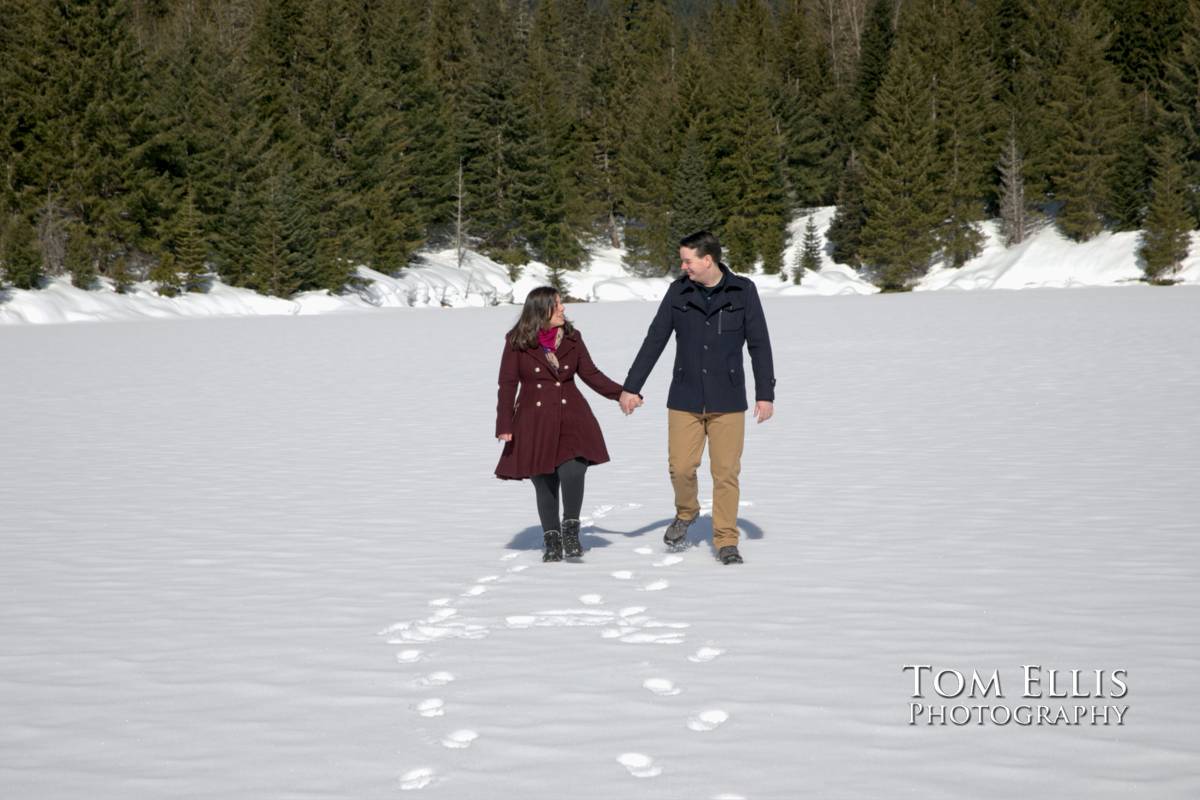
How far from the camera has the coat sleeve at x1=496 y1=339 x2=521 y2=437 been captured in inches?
291

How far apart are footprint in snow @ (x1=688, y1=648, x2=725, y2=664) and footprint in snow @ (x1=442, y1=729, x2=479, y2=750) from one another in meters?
1.23

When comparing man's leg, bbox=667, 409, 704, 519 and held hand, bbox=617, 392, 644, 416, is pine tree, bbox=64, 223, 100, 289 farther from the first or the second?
man's leg, bbox=667, 409, 704, 519

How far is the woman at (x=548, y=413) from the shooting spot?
7344mm

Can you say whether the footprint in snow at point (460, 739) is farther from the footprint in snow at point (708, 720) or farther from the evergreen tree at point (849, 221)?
the evergreen tree at point (849, 221)

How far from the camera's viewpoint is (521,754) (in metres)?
4.27

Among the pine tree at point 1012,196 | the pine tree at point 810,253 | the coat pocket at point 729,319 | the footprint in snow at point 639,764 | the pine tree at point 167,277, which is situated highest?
the pine tree at point 1012,196

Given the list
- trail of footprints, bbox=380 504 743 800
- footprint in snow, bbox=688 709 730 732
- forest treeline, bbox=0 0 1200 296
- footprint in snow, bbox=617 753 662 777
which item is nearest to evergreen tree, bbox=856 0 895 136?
forest treeline, bbox=0 0 1200 296

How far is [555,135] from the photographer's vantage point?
3137 inches

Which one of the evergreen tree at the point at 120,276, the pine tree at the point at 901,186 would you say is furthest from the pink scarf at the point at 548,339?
the pine tree at the point at 901,186

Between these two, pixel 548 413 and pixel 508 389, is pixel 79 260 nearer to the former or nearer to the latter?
pixel 508 389

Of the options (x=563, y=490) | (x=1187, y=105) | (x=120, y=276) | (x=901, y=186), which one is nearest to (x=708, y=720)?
(x=563, y=490)

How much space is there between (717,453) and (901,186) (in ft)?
221

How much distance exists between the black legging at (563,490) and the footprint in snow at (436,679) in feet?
7.45

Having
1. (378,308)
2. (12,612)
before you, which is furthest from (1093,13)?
(12,612)
